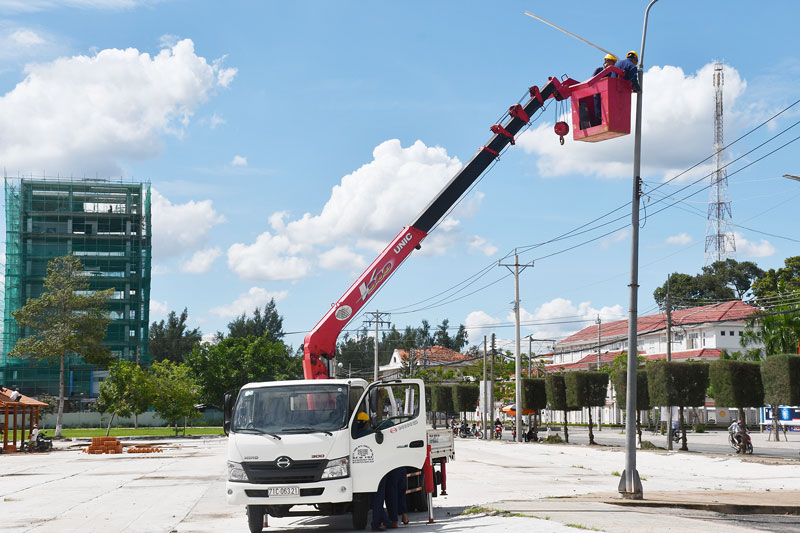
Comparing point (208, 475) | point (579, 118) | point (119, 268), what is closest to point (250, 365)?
point (119, 268)

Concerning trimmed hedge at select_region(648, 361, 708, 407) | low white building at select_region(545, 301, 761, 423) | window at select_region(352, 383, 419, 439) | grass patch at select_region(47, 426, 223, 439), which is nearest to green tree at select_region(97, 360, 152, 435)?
grass patch at select_region(47, 426, 223, 439)

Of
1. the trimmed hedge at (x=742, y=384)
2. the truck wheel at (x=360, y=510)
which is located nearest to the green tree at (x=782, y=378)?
the trimmed hedge at (x=742, y=384)

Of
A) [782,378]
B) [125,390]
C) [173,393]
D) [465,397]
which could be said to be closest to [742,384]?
[782,378]

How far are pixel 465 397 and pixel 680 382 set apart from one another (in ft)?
99.5

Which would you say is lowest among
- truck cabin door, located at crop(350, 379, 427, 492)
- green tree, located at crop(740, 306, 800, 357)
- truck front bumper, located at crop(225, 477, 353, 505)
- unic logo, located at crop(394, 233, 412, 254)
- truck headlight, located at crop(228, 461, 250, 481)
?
truck front bumper, located at crop(225, 477, 353, 505)

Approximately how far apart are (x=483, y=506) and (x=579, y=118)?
8560mm

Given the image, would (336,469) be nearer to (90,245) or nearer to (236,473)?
(236,473)

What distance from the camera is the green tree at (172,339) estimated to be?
463 feet

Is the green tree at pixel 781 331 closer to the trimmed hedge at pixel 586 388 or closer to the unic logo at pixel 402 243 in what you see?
the trimmed hedge at pixel 586 388

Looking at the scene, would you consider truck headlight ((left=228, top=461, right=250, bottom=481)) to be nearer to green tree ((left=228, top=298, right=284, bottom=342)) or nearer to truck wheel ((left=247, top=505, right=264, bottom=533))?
truck wheel ((left=247, top=505, right=264, bottom=533))

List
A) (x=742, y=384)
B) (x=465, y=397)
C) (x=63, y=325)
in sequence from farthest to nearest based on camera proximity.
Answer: (x=465, y=397) → (x=63, y=325) → (x=742, y=384)

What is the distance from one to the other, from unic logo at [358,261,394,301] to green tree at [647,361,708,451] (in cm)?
2341

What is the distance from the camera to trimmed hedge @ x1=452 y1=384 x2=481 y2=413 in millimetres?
71537

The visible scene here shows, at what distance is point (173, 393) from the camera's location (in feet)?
216
